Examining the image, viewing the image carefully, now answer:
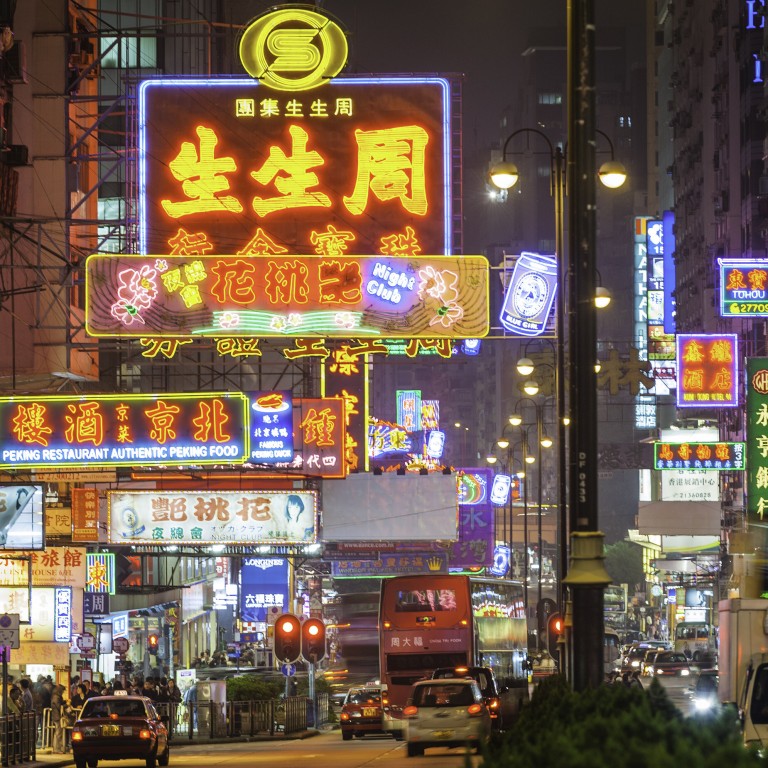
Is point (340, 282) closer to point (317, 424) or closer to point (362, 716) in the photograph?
point (317, 424)

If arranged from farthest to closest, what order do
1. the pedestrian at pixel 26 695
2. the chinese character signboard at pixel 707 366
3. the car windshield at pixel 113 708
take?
the chinese character signboard at pixel 707 366 → the pedestrian at pixel 26 695 → the car windshield at pixel 113 708

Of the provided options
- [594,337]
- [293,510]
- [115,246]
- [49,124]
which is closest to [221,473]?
[293,510]

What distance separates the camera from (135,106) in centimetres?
3606

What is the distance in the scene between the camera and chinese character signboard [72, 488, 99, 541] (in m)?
40.8

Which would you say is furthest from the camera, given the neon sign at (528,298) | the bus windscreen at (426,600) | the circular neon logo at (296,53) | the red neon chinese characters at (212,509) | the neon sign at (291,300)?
the red neon chinese characters at (212,509)

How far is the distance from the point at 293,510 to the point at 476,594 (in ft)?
17.5

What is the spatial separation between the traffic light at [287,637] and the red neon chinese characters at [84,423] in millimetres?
7570

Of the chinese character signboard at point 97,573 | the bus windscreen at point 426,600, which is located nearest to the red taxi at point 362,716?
the bus windscreen at point 426,600

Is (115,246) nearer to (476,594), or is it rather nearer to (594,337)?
(476,594)

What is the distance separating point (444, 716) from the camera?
1128 inches

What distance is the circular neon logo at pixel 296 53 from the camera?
35094 millimetres

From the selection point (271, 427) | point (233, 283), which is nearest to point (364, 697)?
point (271, 427)

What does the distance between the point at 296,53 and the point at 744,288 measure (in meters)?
12.7

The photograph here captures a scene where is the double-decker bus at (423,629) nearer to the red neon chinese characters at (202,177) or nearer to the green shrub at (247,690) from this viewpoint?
the green shrub at (247,690)
